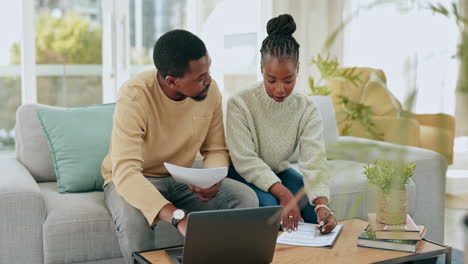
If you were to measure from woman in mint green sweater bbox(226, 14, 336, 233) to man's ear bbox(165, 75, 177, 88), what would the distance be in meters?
0.35

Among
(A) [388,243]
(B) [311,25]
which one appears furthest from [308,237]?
(B) [311,25]

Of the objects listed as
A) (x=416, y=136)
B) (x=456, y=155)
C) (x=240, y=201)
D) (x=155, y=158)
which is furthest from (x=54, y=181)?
(x=456, y=155)

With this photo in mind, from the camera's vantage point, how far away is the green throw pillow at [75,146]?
233cm

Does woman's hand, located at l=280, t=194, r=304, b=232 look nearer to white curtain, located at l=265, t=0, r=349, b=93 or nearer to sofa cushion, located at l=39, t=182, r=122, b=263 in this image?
sofa cushion, located at l=39, t=182, r=122, b=263

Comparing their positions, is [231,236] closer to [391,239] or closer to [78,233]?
[391,239]

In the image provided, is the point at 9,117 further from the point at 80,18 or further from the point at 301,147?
the point at 301,147

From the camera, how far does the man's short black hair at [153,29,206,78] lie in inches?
72.8

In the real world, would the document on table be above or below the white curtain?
below

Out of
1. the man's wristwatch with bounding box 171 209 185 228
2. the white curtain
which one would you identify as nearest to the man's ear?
the man's wristwatch with bounding box 171 209 185 228

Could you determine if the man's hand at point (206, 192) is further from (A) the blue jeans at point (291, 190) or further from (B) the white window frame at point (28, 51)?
(B) the white window frame at point (28, 51)

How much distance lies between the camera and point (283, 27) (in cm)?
212

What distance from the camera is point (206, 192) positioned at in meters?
1.94

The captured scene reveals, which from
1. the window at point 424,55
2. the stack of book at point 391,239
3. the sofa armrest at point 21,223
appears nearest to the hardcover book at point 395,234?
the stack of book at point 391,239

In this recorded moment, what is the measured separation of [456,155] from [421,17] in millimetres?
4953
